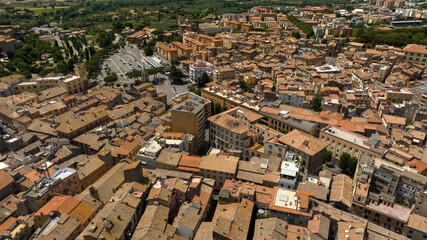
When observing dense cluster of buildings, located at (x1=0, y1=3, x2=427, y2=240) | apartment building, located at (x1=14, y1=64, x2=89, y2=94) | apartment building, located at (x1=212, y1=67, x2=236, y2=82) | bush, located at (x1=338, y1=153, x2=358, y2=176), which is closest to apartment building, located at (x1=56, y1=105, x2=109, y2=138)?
dense cluster of buildings, located at (x1=0, y1=3, x2=427, y2=240)

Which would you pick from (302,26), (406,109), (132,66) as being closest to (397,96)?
(406,109)

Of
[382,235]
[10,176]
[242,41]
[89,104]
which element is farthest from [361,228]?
[242,41]

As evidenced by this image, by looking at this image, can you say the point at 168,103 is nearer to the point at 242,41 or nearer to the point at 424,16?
the point at 242,41

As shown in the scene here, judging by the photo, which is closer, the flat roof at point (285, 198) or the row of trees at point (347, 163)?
the flat roof at point (285, 198)

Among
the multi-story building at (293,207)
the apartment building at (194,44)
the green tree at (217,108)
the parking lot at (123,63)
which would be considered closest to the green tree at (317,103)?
the green tree at (217,108)

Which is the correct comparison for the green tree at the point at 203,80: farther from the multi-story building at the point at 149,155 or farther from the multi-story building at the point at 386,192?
the multi-story building at the point at 386,192

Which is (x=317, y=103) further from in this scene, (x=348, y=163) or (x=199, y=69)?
(x=199, y=69)
